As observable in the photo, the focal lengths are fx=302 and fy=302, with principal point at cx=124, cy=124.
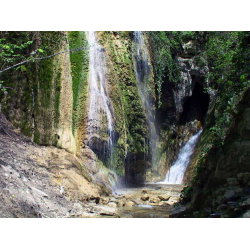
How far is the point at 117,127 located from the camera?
1164 cm

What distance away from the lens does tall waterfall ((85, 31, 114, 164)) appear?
10445mm

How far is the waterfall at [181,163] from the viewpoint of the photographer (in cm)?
1503

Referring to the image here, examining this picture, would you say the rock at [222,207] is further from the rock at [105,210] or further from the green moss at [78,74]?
the green moss at [78,74]

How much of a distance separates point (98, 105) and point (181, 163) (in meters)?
6.94

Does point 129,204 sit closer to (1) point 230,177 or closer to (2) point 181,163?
(1) point 230,177

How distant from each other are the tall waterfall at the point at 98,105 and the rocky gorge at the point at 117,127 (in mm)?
40

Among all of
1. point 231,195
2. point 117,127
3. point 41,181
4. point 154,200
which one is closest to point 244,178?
point 231,195

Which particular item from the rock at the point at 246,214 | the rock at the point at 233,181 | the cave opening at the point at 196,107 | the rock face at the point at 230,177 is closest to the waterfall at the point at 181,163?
the cave opening at the point at 196,107

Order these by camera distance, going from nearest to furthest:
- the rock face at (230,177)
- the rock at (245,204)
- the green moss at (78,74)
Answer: the rock at (245,204) → the rock face at (230,177) → the green moss at (78,74)

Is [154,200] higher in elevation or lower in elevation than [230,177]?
lower

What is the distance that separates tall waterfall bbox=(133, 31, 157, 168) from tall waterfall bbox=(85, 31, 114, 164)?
7.40ft
